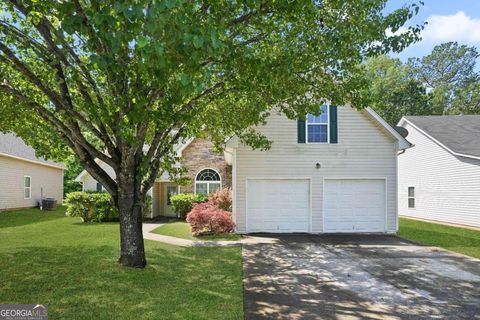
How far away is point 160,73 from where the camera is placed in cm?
509

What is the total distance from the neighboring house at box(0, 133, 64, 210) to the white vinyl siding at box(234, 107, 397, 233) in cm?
1393

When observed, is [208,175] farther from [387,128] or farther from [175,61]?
[175,61]

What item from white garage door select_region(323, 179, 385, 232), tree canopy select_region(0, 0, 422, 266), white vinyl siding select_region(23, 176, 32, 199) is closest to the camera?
tree canopy select_region(0, 0, 422, 266)

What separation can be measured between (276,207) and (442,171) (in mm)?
10512

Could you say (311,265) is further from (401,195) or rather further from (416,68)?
(416,68)

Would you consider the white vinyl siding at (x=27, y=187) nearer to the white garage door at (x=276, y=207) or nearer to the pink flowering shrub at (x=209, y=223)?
the pink flowering shrub at (x=209, y=223)

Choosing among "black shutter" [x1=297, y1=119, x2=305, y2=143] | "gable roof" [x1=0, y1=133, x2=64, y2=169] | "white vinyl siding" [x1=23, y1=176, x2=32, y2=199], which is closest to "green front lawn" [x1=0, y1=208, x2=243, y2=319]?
"black shutter" [x1=297, y1=119, x2=305, y2=143]

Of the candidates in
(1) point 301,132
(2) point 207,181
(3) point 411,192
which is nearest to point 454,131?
(3) point 411,192

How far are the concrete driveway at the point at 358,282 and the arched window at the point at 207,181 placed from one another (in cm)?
1032

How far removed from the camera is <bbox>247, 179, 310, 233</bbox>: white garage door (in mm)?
15617

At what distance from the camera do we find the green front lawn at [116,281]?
6230 mm

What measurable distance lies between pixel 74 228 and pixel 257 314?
13313 millimetres

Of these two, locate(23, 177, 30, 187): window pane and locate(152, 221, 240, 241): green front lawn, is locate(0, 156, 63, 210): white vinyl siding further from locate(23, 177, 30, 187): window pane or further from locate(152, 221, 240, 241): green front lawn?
locate(152, 221, 240, 241): green front lawn

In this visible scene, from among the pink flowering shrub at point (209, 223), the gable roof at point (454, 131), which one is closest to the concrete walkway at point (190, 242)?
the pink flowering shrub at point (209, 223)
